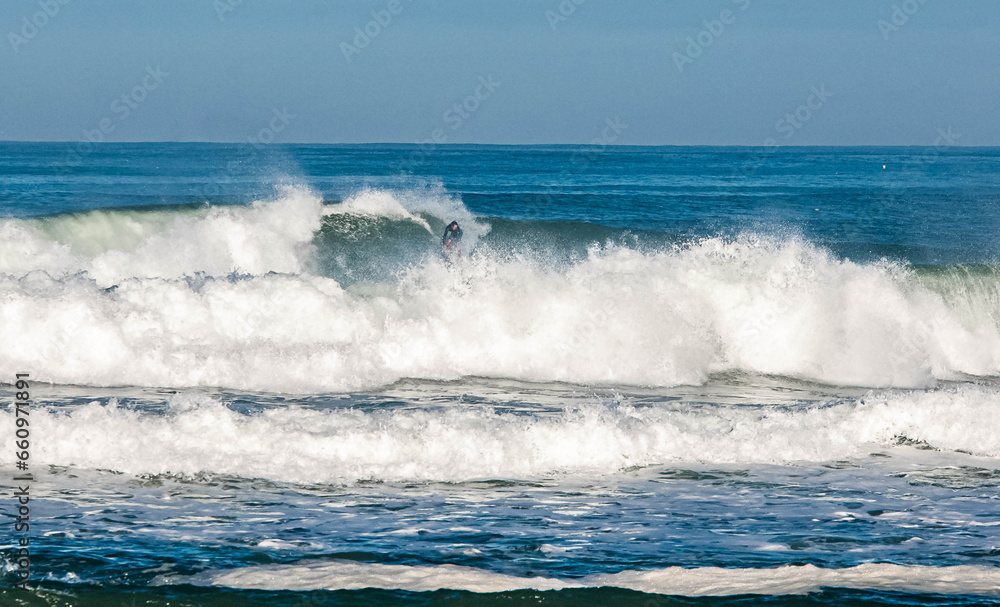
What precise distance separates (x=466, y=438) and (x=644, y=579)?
3031mm

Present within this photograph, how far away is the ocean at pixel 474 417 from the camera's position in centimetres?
573

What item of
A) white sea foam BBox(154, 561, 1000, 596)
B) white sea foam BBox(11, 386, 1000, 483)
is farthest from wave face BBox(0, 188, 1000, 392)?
white sea foam BBox(154, 561, 1000, 596)

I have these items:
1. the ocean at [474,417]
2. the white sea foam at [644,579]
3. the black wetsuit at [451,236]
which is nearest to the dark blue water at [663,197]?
the ocean at [474,417]

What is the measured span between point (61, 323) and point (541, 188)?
31.2m

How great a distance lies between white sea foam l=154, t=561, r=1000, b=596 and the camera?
5430mm

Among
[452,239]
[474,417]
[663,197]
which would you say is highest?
[663,197]

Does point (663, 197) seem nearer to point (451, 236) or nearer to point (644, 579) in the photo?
point (451, 236)

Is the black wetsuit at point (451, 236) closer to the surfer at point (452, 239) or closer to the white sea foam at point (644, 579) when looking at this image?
the surfer at point (452, 239)

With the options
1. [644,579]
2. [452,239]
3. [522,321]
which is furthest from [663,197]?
[644,579]

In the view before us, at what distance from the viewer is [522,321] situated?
547 inches

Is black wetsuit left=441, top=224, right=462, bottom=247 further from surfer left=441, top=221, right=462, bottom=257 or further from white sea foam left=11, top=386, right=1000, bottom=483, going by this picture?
white sea foam left=11, top=386, right=1000, bottom=483

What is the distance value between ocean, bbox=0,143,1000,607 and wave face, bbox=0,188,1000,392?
5 centimetres

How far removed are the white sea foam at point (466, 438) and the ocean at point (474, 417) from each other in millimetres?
32

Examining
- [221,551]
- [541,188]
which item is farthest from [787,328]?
[541,188]
